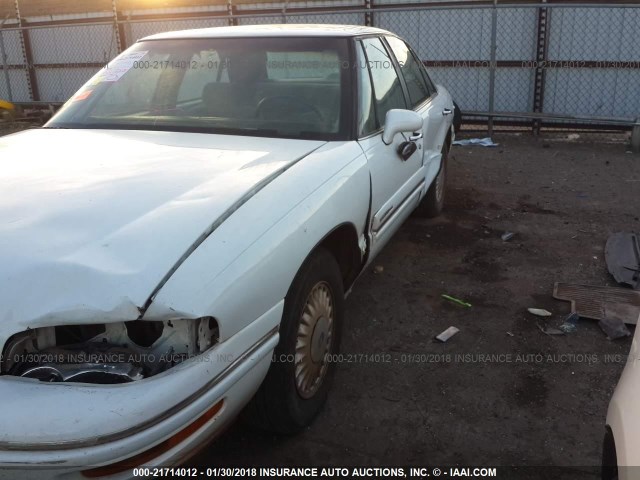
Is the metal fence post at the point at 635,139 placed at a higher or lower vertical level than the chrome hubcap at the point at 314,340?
lower

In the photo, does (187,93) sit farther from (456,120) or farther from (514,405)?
(456,120)

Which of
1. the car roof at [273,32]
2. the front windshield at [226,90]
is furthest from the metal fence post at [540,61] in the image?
the front windshield at [226,90]

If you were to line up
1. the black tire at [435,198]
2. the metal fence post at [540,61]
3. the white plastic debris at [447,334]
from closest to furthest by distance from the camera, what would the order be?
the white plastic debris at [447,334]
the black tire at [435,198]
the metal fence post at [540,61]

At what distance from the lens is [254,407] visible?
2.58 metres

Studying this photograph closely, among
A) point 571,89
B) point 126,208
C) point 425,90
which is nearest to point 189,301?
point 126,208

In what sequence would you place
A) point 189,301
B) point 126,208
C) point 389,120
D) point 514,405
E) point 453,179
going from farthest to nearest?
1. point 453,179
2. point 389,120
3. point 514,405
4. point 126,208
5. point 189,301

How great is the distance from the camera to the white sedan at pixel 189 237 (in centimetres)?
181

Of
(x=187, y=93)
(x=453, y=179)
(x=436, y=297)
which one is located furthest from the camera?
(x=453, y=179)

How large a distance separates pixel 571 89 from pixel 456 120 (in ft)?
14.5

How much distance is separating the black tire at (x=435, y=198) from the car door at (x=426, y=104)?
304mm

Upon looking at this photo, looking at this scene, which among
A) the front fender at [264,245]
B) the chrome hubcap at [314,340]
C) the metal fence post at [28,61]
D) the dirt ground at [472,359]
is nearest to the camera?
the front fender at [264,245]

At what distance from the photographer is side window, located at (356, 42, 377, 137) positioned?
3.37 metres

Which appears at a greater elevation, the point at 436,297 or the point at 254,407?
the point at 254,407

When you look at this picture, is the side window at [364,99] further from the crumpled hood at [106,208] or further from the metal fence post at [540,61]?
the metal fence post at [540,61]
